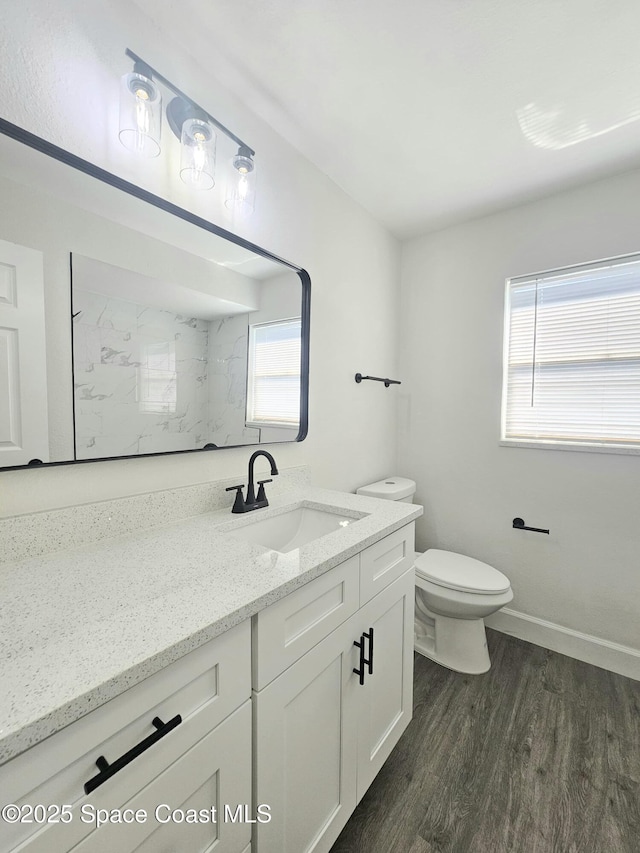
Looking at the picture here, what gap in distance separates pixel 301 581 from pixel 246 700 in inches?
9.5

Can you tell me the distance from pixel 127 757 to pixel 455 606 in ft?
5.22

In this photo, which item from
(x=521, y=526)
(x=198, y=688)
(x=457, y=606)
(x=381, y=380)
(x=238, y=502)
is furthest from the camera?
(x=381, y=380)

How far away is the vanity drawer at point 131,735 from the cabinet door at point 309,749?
124 mm

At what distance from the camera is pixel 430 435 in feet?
7.91

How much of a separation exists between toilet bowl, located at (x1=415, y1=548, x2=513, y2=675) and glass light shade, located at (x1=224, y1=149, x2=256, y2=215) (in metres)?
1.84

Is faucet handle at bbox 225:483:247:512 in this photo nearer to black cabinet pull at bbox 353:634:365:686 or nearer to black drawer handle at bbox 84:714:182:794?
black cabinet pull at bbox 353:634:365:686

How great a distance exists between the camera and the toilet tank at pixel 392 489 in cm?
205

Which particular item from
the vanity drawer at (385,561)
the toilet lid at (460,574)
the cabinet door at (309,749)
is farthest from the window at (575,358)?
the cabinet door at (309,749)

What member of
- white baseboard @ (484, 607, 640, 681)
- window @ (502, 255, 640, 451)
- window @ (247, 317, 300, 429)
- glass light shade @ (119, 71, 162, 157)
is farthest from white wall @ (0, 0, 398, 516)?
white baseboard @ (484, 607, 640, 681)

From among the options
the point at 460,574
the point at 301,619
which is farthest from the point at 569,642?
the point at 301,619

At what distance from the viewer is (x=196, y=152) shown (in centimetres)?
119

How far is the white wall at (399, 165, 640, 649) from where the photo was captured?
5.99 ft

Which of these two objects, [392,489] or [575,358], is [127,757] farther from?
[575,358]

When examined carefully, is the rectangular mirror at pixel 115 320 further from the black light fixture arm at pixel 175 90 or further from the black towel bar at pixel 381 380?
the black towel bar at pixel 381 380
